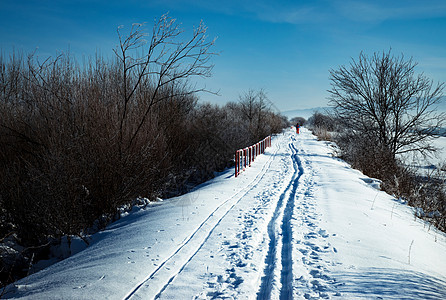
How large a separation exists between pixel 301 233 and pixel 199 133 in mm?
13066

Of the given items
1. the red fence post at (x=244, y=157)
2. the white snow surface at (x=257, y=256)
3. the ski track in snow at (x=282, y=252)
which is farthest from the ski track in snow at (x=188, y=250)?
the red fence post at (x=244, y=157)

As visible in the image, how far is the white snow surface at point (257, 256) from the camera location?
347cm

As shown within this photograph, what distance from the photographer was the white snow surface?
3467 millimetres

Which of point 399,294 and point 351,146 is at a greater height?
point 351,146

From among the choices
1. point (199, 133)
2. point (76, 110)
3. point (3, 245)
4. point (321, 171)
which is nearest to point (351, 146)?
point (321, 171)

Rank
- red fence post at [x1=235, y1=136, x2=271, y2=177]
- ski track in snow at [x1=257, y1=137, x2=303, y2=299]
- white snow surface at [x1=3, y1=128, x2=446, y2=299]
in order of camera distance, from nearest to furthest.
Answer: white snow surface at [x1=3, y1=128, x2=446, y2=299]
ski track in snow at [x1=257, y1=137, x2=303, y2=299]
red fence post at [x1=235, y1=136, x2=271, y2=177]

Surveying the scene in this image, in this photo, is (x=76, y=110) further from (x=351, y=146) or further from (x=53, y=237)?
(x=351, y=146)

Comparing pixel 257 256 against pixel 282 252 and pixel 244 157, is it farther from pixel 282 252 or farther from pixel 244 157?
pixel 244 157

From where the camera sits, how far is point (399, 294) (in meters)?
3.35

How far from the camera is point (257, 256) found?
14.7 ft

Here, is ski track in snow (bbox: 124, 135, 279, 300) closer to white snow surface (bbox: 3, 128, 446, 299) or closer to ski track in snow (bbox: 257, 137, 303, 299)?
white snow surface (bbox: 3, 128, 446, 299)

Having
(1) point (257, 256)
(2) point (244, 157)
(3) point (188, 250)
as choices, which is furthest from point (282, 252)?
(2) point (244, 157)

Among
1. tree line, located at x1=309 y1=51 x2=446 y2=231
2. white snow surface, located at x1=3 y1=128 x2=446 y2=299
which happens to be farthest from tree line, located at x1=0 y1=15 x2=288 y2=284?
tree line, located at x1=309 y1=51 x2=446 y2=231

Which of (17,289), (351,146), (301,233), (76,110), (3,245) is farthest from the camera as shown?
(351,146)
